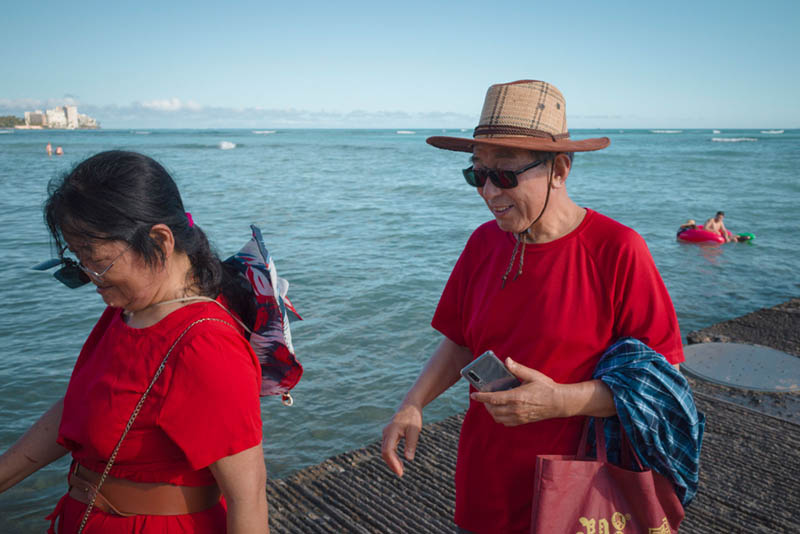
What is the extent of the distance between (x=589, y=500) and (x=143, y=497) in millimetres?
1257

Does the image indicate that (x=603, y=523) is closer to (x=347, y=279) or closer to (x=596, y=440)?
(x=596, y=440)

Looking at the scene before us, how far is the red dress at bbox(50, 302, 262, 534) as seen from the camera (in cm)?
157

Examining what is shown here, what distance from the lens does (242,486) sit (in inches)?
64.7

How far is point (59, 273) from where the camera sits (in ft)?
6.17

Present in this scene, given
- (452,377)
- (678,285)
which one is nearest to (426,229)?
(678,285)

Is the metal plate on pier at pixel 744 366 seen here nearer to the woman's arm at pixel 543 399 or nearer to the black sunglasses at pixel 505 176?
the woman's arm at pixel 543 399

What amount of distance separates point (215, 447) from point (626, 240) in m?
1.30

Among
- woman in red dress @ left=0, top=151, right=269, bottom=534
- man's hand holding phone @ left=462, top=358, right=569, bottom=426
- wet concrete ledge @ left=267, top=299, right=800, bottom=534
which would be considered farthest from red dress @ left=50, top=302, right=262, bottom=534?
wet concrete ledge @ left=267, top=299, right=800, bottom=534

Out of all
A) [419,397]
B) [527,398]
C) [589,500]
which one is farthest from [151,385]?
[589,500]

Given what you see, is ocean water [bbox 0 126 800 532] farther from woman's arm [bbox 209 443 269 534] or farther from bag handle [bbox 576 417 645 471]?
bag handle [bbox 576 417 645 471]

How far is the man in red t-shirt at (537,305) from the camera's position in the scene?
1.68 meters

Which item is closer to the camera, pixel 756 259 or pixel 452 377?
pixel 452 377

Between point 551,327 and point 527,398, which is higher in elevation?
point 551,327

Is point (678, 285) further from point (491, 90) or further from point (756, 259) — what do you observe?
point (491, 90)
